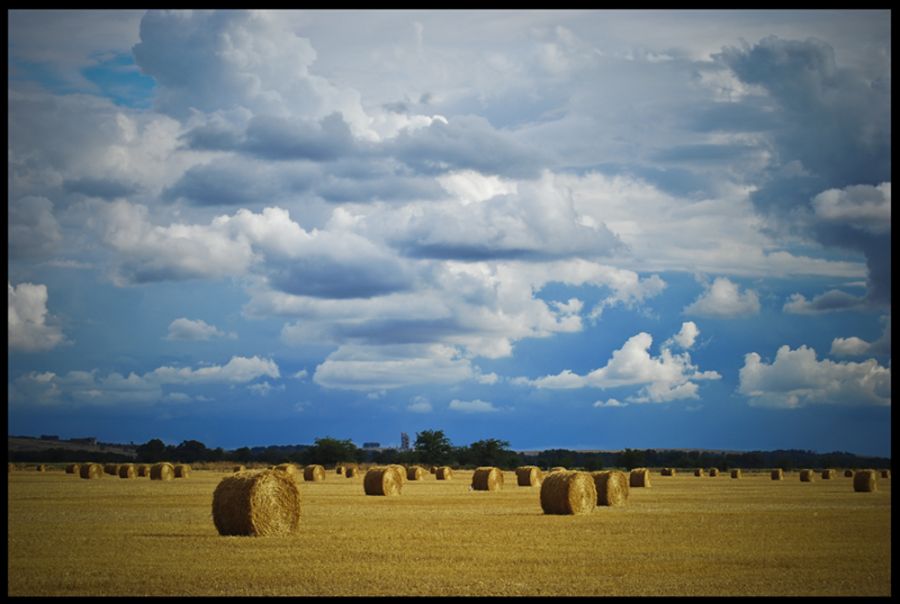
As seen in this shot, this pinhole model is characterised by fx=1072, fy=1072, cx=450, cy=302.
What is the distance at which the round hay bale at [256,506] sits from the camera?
81.9 ft

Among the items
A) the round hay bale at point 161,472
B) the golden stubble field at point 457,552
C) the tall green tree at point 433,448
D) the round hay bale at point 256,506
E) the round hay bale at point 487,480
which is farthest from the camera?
the tall green tree at point 433,448

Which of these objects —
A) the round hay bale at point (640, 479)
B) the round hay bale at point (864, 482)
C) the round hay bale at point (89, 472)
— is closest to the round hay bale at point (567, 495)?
the round hay bale at point (864, 482)

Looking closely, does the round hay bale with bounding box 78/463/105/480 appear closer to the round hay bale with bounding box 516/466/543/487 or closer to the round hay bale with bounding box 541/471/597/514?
the round hay bale with bounding box 516/466/543/487

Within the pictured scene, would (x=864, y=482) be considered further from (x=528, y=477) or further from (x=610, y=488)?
(x=610, y=488)

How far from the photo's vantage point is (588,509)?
1275 inches

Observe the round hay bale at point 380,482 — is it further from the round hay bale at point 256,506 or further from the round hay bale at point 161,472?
the round hay bale at point 161,472

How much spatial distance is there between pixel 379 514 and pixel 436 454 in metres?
110

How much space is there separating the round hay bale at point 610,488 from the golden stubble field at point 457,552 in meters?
1.98

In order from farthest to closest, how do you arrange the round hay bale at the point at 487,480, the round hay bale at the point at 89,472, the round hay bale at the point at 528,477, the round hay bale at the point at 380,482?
1. the round hay bale at the point at 89,472
2. the round hay bale at the point at 528,477
3. the round hay bale at the point at 487,480
4. the round hay bale at the point at 380,482

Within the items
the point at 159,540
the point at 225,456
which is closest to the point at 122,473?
the point at 159,540

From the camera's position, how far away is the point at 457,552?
2017cm

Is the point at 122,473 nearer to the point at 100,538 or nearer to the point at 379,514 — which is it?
the point at 379,514

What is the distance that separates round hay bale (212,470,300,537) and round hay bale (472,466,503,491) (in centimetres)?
2395

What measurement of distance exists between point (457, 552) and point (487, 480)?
29.4 meters
